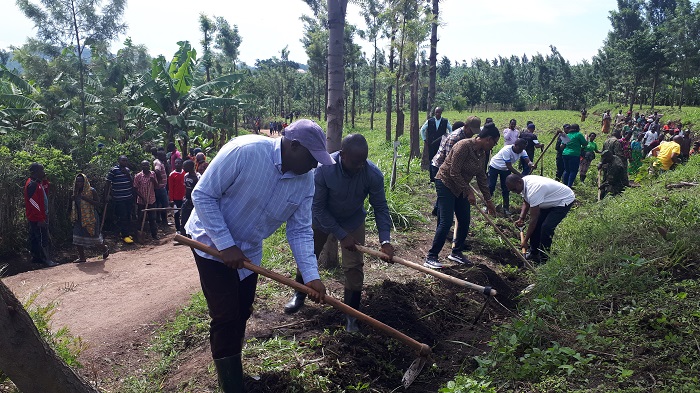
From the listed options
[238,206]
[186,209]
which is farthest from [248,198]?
[186,209]

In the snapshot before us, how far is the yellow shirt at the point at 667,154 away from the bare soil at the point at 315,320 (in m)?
7.29

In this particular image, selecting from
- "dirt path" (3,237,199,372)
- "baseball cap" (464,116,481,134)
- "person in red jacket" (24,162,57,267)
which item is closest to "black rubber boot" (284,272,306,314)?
"dirt path" (3,237,199,372)

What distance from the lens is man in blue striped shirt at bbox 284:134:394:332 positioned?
4.18m

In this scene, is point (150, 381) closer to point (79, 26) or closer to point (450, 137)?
point (450, 137)

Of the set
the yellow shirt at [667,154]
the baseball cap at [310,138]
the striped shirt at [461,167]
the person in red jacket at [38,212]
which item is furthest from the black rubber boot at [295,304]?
the yellow shirt at [667,154]

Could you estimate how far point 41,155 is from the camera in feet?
30.1

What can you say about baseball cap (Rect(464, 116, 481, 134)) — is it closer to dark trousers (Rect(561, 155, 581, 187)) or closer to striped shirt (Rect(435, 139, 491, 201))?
striped shirt (Rect(435, 139, 491, 201))

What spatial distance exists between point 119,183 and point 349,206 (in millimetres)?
6558

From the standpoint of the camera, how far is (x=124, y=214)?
9.50 meters

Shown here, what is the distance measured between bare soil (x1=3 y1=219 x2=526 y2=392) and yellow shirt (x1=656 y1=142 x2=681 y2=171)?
7.29 meters

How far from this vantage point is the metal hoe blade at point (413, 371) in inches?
139

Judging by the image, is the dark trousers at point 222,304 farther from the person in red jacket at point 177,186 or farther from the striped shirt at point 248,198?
the person in red jacket at point 177,186

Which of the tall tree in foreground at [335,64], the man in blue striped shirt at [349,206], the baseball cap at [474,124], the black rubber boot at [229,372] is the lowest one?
the black rubber boot at [229,372]

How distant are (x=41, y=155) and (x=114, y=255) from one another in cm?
249
